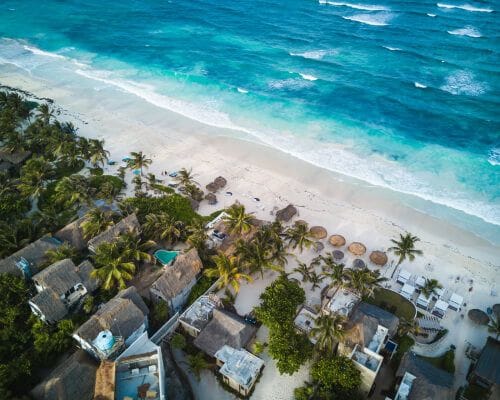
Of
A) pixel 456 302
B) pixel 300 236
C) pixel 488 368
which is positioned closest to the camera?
pixel 488 368

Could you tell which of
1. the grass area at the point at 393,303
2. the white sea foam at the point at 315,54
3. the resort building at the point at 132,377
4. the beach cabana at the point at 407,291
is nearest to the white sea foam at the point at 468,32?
the white sea foam at the point at 315,54

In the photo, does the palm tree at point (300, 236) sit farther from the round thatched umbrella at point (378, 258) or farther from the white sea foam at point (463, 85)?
the white sea foam at point (463, 85)

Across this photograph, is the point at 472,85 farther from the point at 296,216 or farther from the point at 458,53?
the point at 296,216

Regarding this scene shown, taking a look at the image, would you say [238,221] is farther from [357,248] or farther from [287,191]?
[357,248]

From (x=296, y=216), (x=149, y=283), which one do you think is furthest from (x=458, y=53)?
(x=149, y=283)

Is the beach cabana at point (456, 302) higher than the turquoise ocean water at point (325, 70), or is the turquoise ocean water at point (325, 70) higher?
the turquoise ocean water at point (325, 70)

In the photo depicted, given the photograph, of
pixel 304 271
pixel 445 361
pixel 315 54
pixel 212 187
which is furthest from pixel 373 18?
pixel 445 361
